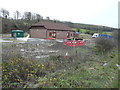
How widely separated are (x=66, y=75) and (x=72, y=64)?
1.65 m

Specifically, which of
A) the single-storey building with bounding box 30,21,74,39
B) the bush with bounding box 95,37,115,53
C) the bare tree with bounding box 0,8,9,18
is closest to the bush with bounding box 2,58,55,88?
the bush with bounding box 95,37,115,53

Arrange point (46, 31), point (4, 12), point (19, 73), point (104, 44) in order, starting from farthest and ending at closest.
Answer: point (4, 12) < point (46, 31) < point (104, 44) < point (19, 73)

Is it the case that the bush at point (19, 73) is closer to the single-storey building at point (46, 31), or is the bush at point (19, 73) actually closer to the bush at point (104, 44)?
the bush at point (104, 44)

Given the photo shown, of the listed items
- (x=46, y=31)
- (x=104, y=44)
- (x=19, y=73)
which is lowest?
(x=19, y=73)

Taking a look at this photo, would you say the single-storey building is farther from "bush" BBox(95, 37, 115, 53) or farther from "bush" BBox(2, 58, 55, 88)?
"bush" BBox(2, 58, 55, 88)

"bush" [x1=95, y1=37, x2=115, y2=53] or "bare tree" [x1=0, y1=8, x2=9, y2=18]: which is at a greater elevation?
"bare tree" [x1=0, y1=8, x2=9, y2=18]

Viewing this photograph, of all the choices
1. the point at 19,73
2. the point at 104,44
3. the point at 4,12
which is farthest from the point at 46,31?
the point at 4,12

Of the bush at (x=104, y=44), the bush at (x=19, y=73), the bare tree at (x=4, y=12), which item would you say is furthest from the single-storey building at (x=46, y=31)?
the bare tree at (x=4, y=12)

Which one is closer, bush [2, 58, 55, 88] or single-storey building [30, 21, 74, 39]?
bush [2, 58, 55, 88]

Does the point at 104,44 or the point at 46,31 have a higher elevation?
the point at 46,31

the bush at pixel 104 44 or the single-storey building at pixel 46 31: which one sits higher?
the single-storey building at pixel 46 31

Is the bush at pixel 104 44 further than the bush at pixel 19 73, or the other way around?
the bush at pixel 104 44

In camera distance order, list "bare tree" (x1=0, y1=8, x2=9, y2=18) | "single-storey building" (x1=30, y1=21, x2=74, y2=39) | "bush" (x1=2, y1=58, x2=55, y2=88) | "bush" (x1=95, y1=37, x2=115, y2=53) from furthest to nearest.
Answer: "bare tree" (x1=0, y1=8, x2=9, y2=18) < "single-storey building" (x1=30, y1=21, x2=74, y2=39) < "bush" (x1=95, y1=37, x2=115, y2=53) < "bush" (x1=2, y1=58, x2=55, y2=88)

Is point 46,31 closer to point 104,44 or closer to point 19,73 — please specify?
point 104,44
